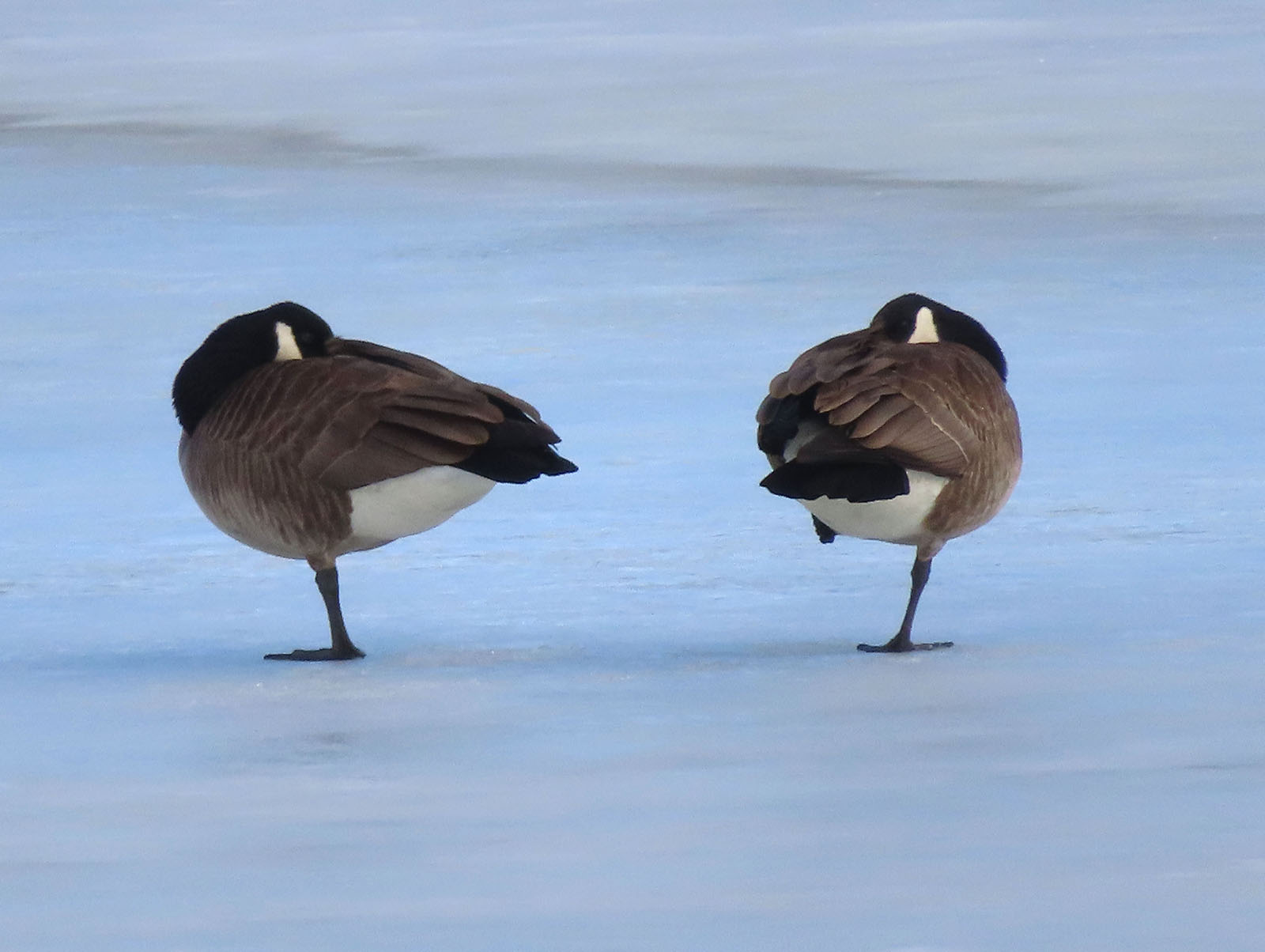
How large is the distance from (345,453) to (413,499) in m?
0.21

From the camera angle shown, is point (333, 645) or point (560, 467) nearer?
point (560, 467)

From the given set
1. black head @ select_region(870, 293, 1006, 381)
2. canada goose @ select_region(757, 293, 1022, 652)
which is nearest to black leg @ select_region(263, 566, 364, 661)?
canada goose @ select_region(757, 293, 1022, 652)

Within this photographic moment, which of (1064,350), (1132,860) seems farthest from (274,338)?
(1064,350)

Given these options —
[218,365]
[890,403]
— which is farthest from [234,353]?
[890,403]

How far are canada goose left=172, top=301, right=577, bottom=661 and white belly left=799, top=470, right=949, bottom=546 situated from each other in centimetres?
67

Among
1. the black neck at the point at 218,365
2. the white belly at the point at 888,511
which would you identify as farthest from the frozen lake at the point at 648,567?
the black neck at the point at 218,365

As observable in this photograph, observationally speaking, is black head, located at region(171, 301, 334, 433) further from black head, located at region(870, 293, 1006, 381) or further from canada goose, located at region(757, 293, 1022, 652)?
black head, located at region(870, 293, 1006, 381)

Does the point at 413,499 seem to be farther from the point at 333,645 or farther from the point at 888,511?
the point at 888,511

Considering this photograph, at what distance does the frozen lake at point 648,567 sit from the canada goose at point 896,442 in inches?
13.1

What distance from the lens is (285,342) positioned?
20.7 ft

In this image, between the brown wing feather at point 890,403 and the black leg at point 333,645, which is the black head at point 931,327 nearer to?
the brown wing feather at point 890,403

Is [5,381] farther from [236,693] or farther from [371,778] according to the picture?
[371,778]

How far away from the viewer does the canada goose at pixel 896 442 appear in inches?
222

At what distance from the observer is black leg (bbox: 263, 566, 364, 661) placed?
5898 mm
